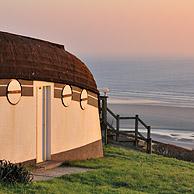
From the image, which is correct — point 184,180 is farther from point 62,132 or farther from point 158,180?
point 62,132

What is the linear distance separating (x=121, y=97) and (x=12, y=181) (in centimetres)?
5105

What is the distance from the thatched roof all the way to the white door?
1.34 feet

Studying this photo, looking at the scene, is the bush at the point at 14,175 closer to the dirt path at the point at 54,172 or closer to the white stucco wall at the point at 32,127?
the dirt path at the point at 54,172

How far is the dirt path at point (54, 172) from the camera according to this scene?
12488 millimetres

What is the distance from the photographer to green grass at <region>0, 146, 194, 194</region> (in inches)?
434

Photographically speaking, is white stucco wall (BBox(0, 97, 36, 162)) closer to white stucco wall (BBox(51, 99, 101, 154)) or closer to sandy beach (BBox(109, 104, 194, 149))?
white stucco wall (BBox(51, 99, 101, 154))

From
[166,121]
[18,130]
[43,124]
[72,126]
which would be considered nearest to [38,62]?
[43,124]

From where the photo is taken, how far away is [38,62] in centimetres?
1400

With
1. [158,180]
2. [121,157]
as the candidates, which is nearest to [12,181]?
[158,180]

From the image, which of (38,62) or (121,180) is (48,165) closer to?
(121,180)

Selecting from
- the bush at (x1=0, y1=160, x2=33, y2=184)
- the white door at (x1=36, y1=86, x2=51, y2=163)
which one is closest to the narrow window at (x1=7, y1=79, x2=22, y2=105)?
the white door at (x1=36, y1=86, x2=51, y2=163)

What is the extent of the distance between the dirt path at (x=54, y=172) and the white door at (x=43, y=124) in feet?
2.18

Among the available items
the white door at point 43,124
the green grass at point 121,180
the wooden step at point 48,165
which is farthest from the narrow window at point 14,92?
the green grass at point 121,180

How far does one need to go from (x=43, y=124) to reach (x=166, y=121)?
27.0 metres
